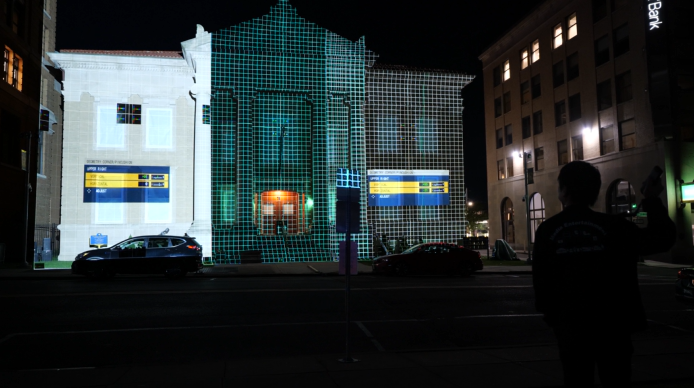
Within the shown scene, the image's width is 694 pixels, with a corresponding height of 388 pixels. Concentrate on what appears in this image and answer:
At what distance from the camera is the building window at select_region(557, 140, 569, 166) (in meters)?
36.6

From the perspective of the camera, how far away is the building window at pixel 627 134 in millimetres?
30219

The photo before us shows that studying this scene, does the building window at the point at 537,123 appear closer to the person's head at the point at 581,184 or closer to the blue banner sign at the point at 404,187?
the blue banner sign at the point at 404,187

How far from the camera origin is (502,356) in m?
7.38

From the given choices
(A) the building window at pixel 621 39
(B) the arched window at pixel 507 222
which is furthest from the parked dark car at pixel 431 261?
(B) the arched window at pixel 507 222

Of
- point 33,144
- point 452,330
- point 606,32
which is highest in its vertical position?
point 606,32

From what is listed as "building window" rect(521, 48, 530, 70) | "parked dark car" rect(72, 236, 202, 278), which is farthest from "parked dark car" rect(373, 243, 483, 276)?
"building window" rect(521, 48, 530, 70)

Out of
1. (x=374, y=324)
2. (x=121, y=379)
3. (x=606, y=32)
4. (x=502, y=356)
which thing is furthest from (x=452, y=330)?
(x=606, y=32)

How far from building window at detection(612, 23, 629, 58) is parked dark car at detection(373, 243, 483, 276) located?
1828 cm

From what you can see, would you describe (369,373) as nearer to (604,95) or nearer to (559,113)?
(604,95)

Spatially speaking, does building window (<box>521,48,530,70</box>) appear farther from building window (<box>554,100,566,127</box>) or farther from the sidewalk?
the sidewalk

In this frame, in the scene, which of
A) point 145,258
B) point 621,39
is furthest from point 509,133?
point 145,258

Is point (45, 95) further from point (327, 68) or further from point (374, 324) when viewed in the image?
point (374, 324)

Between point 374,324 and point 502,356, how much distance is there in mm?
3211

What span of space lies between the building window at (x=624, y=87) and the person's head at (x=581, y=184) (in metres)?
30.9
